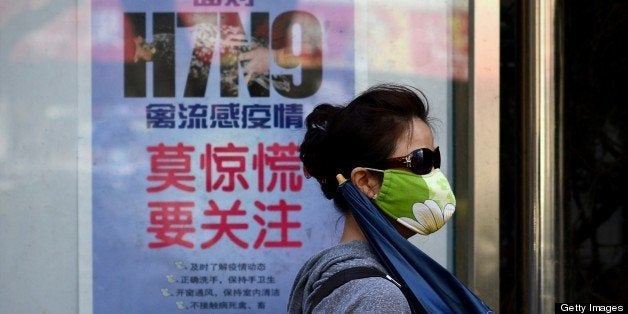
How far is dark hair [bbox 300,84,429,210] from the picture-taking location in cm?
235

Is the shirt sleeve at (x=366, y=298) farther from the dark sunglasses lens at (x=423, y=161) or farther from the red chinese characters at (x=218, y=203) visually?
the red chinese characters at (x=218, y=203)

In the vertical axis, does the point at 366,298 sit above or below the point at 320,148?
below

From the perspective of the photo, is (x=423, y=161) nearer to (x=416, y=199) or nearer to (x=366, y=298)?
(x=416, y=199)

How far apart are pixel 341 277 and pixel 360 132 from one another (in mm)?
338

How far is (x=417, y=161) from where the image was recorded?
2.37 m

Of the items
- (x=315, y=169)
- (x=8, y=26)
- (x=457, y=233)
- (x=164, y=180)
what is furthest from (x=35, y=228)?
(x=315, y=169)

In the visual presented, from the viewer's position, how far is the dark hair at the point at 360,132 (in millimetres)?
2348

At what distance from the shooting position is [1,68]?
4027 millimetres

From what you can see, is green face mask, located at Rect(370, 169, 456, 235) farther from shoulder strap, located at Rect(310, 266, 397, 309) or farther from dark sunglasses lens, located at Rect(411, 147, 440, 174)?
shoulder strap, located at Rect(310, 266, 397, 309)

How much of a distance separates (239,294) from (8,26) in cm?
131
